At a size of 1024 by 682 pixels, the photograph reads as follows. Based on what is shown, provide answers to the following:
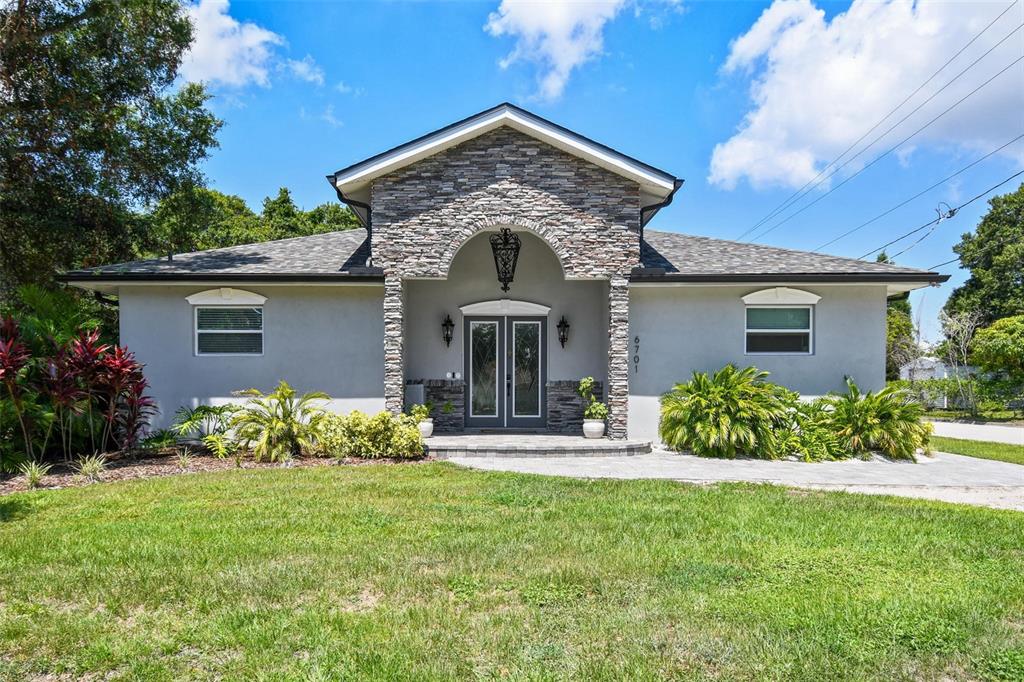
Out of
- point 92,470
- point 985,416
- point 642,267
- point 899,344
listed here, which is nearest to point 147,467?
point 92,470

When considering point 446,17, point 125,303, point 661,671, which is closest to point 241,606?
point 661,671

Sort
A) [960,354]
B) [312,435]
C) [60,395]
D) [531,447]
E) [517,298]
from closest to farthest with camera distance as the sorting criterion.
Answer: [60,395] → [312,435] → [531,447] → [517,298] → [960,354]

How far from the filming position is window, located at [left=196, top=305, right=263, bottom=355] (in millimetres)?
13133

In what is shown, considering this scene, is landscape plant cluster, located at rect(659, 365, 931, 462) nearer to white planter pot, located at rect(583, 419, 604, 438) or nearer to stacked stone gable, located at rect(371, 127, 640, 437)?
white planter pot, located at rect(583, 419, 604, 438)

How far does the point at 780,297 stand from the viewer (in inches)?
523

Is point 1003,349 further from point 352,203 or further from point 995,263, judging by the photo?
point 352,203

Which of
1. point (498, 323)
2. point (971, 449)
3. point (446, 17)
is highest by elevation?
point (446, 17)

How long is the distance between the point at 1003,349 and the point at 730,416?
18652 millimetres

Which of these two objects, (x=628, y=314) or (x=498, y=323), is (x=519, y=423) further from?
(x=628, y=314)

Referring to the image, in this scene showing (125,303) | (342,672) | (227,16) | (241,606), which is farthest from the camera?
(227,16)

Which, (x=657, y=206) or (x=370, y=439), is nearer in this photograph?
(x=370, y=439)

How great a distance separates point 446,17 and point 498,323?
728cm

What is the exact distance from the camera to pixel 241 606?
14.4ft

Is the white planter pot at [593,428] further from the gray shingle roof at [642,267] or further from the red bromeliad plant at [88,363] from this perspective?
the red bromeliad plant at [88,363]
